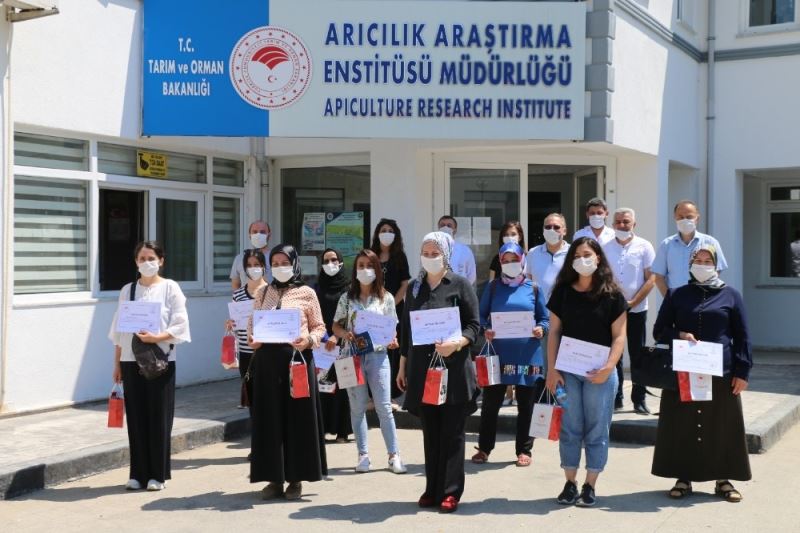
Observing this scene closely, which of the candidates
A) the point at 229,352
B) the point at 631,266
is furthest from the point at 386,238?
the point at 631,266

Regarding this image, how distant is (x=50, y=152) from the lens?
970 cm

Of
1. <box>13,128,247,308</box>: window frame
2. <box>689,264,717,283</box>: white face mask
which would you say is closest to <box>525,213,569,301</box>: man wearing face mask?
<box>689,264,717,283</box>: white face mask

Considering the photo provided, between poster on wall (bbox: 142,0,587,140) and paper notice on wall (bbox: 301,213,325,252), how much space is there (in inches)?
79.7

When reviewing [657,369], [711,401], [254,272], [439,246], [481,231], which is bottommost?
[711,401]

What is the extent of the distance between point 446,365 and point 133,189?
18.4 feet

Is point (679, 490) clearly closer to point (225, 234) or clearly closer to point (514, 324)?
point (514, 324)

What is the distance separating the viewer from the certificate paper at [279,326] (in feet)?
22.0

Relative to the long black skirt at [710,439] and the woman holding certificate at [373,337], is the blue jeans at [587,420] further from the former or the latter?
the woman holding certificate at [373,337]

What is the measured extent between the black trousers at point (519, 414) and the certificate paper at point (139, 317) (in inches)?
105

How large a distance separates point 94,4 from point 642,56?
21.3ft

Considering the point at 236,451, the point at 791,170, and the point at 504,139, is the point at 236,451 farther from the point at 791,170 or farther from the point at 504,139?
the point at 791,170

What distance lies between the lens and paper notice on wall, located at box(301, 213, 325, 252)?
1216 centimetres

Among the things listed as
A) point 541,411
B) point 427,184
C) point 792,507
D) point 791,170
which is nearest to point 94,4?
point 427,184

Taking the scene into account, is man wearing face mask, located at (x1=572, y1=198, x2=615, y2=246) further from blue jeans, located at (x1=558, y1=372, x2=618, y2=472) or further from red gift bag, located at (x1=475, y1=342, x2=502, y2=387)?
blue jeans, located at (x1=558, y1=372, x2=618, y2=472)
